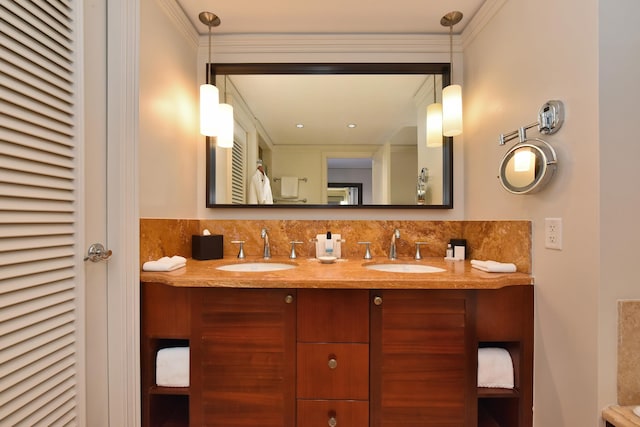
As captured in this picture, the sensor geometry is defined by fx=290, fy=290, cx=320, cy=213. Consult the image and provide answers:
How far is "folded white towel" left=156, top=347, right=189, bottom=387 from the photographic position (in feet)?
4.03

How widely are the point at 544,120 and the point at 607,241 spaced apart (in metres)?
0.48

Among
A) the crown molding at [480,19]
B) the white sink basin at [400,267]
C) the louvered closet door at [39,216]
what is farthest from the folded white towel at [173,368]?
the crown molding at [480,19]

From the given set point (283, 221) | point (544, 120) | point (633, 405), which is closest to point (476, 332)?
point (633, 405)

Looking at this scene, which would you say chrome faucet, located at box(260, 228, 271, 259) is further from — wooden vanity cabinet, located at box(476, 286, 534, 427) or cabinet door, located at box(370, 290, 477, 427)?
wooden vanity cabinet, located at box(476, 286, 534, 427)

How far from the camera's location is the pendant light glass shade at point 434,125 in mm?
1763

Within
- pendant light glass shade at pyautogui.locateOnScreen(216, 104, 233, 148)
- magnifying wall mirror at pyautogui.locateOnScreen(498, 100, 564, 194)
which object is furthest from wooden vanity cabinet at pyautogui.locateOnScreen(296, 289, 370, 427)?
pendant light glass shade at pyautogui.locateOnScreen(216, 104, 233, 148)

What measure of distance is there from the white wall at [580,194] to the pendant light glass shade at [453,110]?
0.33 metres

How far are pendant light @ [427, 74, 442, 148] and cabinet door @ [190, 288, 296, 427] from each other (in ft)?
4.27

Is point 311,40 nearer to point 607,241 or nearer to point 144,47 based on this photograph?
point 144,47

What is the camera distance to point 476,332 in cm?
119

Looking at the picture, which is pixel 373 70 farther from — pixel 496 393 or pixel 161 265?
pixel 496 393

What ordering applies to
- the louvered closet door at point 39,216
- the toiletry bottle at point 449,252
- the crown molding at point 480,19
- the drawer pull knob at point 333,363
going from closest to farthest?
the louvered closet door at point 39,216, the drawer pull knob at point 333,363, the crown molding at point 480,19, the toiletry bottle at point 449,252

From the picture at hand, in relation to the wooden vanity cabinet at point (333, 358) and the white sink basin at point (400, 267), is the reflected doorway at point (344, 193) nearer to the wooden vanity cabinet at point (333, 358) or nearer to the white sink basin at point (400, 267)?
the white sink basin at point (400, 267)

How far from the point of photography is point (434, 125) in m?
1.76
